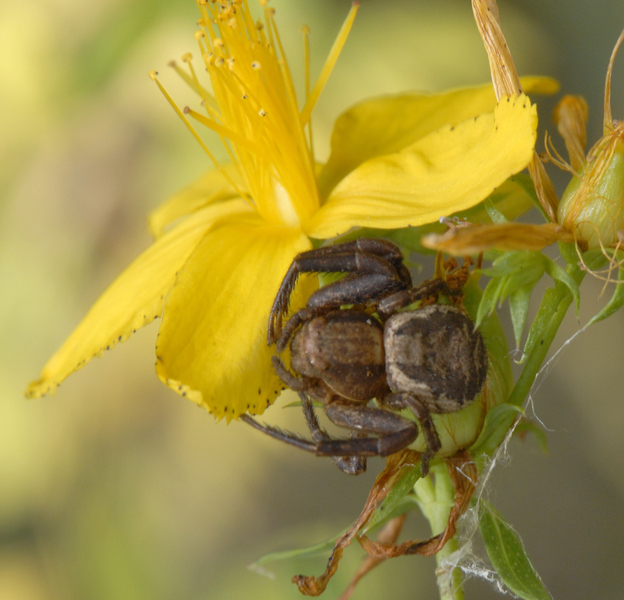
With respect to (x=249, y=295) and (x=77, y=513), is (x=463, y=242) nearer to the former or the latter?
(x=249, y=295)

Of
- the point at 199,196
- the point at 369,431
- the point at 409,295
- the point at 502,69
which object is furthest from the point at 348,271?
the point at 199,196

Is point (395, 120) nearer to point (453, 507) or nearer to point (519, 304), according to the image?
point (519, 304)

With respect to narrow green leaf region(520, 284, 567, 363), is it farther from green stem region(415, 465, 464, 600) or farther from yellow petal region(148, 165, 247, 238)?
yellow petal region(148, 165, 247, 238)

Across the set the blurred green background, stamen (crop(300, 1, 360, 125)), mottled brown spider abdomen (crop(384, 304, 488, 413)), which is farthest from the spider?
the blurred green background

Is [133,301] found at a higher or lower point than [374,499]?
higher

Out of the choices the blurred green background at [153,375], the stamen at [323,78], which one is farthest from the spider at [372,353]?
the blurred green background at [153,375]

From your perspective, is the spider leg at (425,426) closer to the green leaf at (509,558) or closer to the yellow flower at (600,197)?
the green leaf at (509,558)

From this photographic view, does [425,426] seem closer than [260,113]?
Yes
